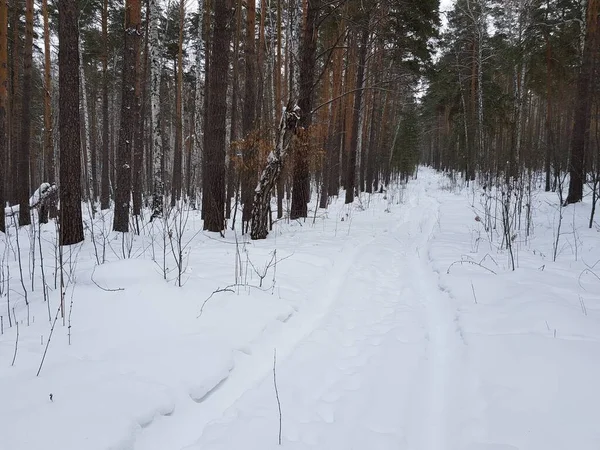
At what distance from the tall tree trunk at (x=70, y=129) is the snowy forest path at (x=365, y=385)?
5.47 meters

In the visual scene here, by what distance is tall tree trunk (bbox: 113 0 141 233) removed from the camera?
8.28m

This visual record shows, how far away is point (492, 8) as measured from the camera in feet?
75.6

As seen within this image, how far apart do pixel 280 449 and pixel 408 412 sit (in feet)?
2.57

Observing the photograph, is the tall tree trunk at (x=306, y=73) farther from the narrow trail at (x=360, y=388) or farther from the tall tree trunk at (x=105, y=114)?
the tall tree trunk at (x=105, y=114)

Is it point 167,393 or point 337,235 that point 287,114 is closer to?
point 337,235

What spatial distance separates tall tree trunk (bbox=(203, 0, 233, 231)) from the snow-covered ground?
2.69 meters

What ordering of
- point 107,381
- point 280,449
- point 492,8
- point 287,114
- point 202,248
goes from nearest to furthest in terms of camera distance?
point 280,449
point 107,381
point 202,248
point 287,114
point 492,8

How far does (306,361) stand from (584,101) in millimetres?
11773

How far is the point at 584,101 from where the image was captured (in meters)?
9.98

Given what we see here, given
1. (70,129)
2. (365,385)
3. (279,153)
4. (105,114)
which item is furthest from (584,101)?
(105,114)

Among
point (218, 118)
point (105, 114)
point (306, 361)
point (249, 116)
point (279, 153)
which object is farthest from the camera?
point (105, 114)

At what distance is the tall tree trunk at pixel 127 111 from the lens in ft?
27.2

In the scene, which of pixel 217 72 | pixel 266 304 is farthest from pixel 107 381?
pixel 217 72

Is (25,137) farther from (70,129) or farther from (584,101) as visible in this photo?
(584,101)
